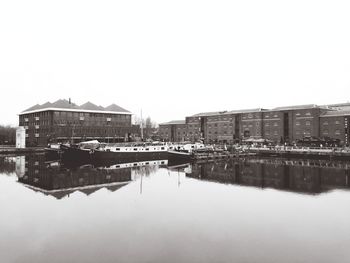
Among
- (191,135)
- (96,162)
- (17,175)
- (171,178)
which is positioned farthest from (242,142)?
(17,175)

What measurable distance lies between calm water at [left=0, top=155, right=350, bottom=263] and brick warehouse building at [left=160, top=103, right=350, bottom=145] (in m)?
40.9

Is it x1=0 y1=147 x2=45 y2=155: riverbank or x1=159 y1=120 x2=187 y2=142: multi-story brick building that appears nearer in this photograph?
x1=0 y1=147 x2=45 y2=155: riverbank

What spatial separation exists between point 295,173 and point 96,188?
20.4 meters

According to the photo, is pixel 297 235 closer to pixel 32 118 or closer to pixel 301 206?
pixel 301 206

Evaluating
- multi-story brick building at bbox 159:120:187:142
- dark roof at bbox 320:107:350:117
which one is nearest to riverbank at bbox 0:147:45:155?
multi-story brick building at bbox 159:120:187:142

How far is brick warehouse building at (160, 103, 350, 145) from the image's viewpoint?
64188 mm

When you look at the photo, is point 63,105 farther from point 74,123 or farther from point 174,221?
point 174,221

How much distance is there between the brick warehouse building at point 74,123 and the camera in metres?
67.5

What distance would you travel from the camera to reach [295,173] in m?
32.7

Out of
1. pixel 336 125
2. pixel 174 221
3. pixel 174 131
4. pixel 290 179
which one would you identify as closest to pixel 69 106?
pixel 174 131

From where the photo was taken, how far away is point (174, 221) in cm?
1518

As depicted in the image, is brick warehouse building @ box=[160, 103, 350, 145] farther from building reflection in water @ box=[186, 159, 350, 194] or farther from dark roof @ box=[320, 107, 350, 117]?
building reflection in water @ box=[186, 159, 350, 194]

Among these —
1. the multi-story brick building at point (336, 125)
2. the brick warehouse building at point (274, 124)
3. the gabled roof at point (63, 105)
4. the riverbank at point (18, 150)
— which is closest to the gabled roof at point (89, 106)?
the gabled roof at point (63, 105)

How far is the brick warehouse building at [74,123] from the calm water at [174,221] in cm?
4186
